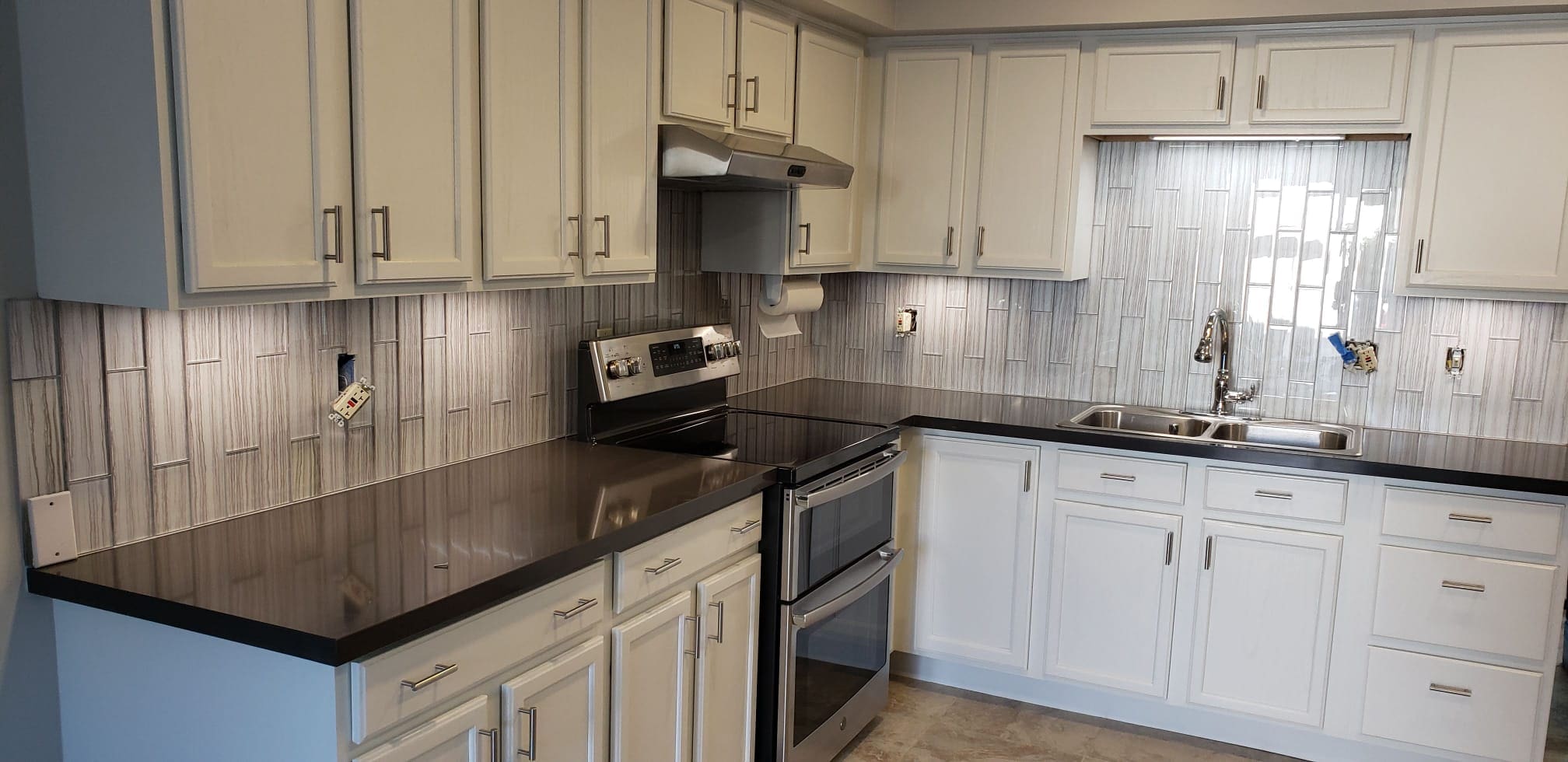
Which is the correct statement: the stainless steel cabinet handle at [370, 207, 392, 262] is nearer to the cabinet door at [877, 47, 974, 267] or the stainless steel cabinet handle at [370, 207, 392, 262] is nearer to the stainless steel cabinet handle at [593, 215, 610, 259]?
the stainless steel cabinet handle at [593, 215, 610, 259]

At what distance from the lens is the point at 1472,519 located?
2.95m

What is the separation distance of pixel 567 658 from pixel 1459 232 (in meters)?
2.75

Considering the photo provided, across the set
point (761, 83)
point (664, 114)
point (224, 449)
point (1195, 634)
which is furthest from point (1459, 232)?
point (224, 449)

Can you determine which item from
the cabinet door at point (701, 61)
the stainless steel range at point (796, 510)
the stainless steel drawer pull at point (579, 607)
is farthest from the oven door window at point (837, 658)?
the cabinet door at point (701, 61)

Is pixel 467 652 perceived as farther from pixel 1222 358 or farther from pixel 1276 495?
pixel 1222 358

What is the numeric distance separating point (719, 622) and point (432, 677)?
0.95 m

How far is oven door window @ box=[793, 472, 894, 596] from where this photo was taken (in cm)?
283

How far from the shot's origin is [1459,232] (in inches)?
123

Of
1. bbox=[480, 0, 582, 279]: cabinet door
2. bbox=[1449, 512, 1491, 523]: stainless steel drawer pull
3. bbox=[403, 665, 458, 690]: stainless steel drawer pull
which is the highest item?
bbox=[480, 0, 582, 279]: cabinet door

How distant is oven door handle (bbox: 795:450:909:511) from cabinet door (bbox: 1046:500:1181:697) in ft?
1.86

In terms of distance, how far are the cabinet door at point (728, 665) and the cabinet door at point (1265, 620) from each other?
4.79 ft

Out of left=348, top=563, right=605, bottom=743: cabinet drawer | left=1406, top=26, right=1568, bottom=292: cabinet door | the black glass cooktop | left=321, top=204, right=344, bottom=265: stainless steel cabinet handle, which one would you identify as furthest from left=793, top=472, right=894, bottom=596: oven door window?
left=1406, top=26, right=1568, bottom=292: cabinet door

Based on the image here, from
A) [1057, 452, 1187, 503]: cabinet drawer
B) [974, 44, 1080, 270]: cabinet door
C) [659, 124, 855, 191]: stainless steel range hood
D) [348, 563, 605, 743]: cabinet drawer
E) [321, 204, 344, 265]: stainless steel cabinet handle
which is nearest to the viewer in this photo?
[348, 563, 605, 743]: cabinet drawer

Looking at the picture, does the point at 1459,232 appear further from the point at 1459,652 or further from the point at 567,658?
the point at 567,658
